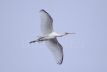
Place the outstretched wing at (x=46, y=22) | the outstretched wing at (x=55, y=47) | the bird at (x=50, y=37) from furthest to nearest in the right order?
the outstretched wing at (x=55, y=47)
the bird at (x=50, y=37)
the outstretched wing at (x=46, y=22)

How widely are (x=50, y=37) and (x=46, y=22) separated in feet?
3.42

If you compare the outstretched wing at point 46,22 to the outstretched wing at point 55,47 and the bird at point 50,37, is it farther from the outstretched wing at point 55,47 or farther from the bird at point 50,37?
the outstretched wing at point 55,47

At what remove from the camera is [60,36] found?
77.9ft

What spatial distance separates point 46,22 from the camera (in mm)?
23250

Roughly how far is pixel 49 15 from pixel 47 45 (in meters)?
2.26

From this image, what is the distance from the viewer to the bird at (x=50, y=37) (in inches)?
908

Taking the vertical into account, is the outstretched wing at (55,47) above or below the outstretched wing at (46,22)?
below

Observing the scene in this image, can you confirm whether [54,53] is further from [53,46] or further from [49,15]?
[49,15]

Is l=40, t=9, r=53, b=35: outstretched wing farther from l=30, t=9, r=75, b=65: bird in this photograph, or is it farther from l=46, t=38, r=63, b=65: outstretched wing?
l=46, t=38, r=63, b=65: outstretched wing

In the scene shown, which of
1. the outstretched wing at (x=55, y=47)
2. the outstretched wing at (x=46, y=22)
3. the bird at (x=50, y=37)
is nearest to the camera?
the outstretched wing at (x=46, y=22)

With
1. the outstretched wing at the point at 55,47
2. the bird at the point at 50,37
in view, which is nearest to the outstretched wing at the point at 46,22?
the bird at the point at 50,37

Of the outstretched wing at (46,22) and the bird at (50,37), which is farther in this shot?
the bird at (50,37)

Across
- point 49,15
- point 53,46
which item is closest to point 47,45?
point 53,46

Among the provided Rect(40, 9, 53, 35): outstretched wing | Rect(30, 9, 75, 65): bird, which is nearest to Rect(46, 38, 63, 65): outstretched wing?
Rect(30, 9, 75, 65): bird
